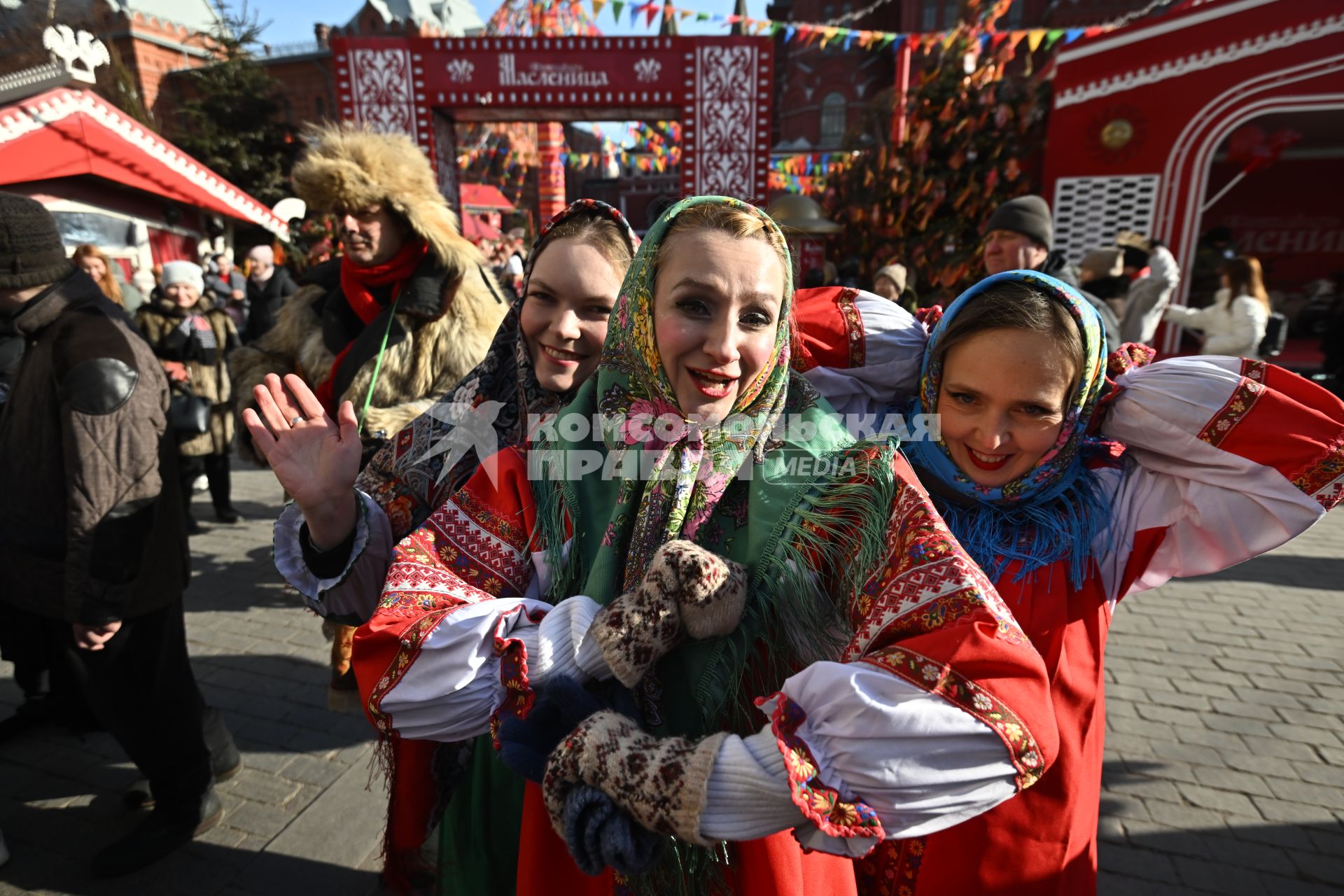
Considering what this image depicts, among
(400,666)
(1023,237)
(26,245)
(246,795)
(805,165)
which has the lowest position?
(246,795)

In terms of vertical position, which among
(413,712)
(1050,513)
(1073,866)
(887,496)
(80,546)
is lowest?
(1073,866)

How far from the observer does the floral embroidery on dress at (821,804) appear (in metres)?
0.87

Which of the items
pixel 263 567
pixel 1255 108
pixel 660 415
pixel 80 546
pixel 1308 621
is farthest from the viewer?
pixel 1255 108

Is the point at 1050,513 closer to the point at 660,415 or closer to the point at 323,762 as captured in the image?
the point at 660,415

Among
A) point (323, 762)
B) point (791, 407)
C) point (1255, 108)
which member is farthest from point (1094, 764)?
point (1255, 108)

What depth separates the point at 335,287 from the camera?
304cm

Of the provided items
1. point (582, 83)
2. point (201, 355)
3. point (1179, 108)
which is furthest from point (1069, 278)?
point (582, 83)

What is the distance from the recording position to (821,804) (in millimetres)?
872

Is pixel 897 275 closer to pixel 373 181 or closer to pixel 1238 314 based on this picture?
pixel 1238 314

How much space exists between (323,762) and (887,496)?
285cm

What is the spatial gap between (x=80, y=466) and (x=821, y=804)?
7.79ft

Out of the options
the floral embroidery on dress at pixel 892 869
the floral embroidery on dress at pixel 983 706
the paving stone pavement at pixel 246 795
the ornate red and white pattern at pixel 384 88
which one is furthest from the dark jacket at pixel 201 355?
the ornate red and white pattern at pixel 384 88

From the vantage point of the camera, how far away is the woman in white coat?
19.6 feet

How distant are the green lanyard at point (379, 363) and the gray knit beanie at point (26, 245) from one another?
968 millimetres
